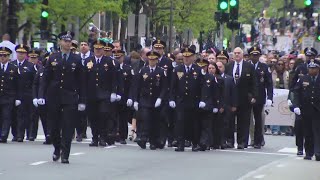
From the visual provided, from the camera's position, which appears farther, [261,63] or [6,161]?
[261,63]

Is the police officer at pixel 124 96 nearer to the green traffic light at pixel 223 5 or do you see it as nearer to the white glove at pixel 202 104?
the white glove at pixel 202 104

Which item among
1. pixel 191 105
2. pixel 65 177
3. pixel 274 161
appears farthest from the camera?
pixel 191 105

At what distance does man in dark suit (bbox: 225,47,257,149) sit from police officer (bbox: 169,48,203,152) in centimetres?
175

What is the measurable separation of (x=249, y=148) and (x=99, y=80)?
13.5 ft

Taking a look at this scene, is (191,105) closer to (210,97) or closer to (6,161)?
(210,97)

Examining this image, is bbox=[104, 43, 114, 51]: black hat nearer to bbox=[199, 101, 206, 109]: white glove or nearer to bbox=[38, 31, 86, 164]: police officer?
bbox=[199, 101, 206, 109]: white glove

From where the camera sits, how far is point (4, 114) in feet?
76.2

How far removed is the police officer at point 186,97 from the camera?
2258cm

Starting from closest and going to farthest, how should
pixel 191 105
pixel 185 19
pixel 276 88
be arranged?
pixel 191 105 → pixel 276 88 → pixel 185 19

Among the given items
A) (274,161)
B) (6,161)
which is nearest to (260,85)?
(274,161)

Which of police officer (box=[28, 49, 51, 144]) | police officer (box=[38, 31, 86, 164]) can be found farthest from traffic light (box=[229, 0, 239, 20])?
police officer (box=[38, 31, 86, 164])

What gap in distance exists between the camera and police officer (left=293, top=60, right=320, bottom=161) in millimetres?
21250

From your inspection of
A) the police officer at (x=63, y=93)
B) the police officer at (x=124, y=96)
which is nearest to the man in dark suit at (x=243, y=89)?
the police officer at (x=124, y=96)

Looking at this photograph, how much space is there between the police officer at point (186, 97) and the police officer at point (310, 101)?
2.28 metres
